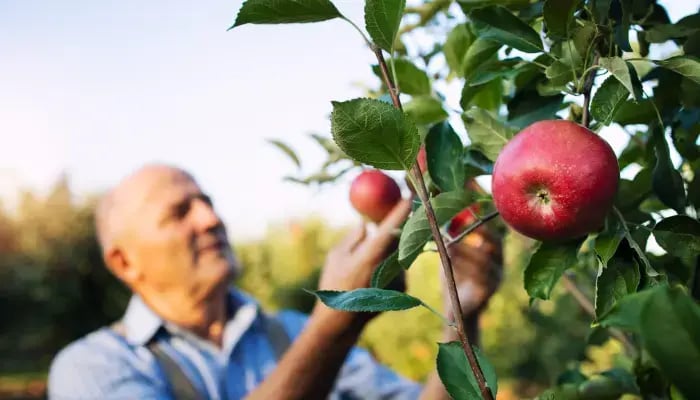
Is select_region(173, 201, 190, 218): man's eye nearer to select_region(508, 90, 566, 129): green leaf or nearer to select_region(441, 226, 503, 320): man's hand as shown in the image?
select_region(441, 226, 503, 320): man's hand

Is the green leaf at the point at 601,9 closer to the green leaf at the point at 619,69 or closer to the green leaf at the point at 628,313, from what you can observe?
the green leaf at the point at 619,69

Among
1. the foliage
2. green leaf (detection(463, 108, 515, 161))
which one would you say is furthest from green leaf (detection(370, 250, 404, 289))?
the foliage

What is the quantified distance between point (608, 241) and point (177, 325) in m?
1.48

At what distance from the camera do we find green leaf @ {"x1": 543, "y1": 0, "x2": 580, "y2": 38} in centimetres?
39

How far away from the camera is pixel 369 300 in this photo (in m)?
0.35

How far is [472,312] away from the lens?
3.40ft

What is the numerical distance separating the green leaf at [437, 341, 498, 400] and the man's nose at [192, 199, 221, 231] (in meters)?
1.35

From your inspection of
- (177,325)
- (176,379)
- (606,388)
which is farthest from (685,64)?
(177,325)

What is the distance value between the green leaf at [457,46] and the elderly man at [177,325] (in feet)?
3.11

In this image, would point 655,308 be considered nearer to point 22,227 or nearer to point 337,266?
point 337,266

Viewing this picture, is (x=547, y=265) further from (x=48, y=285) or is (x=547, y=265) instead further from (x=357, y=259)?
(x=48, y=285)

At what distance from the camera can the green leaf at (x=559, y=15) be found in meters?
0.39

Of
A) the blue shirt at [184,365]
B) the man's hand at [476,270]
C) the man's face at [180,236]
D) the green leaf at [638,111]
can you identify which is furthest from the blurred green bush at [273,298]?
the green leaf at [638,111]

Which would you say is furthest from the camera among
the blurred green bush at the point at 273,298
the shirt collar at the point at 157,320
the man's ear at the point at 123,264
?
the blurred green bush at the point at 273,298
